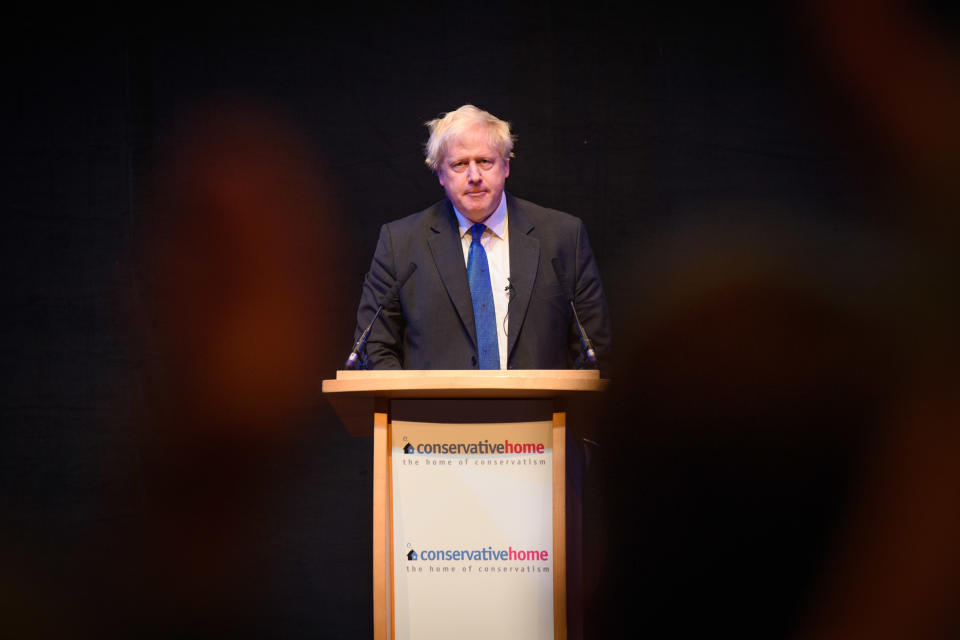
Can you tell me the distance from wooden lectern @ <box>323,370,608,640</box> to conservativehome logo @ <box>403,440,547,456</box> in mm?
41

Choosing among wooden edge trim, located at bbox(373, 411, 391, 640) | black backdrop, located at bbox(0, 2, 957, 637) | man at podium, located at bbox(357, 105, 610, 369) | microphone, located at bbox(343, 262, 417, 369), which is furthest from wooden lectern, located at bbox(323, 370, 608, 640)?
black backdrop, located at bbox(0, 2, 957, 637)

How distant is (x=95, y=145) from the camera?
145 inches

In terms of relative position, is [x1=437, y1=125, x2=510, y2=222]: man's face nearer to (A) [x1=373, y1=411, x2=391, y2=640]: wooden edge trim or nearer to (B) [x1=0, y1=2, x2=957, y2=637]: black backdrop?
(B) [x1=0, y1=2, x2=957, y2=637]: black backdrop

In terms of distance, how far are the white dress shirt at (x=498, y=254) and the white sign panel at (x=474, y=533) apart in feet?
2.04

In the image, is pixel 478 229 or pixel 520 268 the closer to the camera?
pixel 520 268

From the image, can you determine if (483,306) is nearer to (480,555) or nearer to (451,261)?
(451,261)

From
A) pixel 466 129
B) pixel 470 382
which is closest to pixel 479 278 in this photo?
pixel 466 129

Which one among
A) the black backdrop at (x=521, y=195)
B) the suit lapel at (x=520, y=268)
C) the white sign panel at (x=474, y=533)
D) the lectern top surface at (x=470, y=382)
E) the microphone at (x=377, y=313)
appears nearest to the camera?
the lectern top surface at (x=470, y=382)

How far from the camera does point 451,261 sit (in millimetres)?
2840

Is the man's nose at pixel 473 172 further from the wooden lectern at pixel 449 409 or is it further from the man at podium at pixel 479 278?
the wooden lectern at pixel 449 409

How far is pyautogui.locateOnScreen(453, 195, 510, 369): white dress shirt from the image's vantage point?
2.78 meters

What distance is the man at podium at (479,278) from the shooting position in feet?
9.05

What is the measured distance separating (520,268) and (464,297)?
0.20 metres

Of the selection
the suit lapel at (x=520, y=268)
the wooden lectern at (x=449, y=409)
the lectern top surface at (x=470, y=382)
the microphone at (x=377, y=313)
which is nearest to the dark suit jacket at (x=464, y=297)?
the suit lapel at (x=520, y=268)
